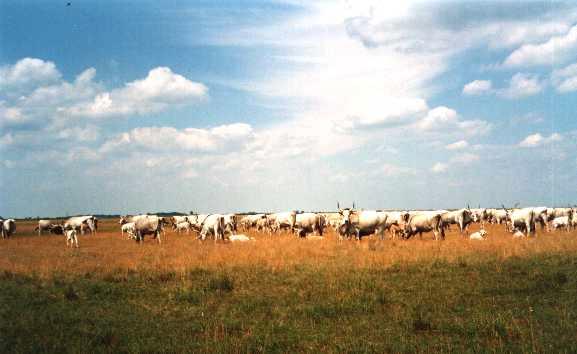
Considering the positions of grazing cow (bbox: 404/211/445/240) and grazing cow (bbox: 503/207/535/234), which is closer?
grazing cow (bbox: 404/211/445/240)

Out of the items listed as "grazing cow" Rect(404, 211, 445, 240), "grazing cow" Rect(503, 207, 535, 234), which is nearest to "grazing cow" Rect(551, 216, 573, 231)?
"grazing cow" Rect(503, 207, 535, 234)

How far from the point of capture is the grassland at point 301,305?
8.31m

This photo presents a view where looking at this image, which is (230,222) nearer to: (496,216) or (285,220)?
(285,220)

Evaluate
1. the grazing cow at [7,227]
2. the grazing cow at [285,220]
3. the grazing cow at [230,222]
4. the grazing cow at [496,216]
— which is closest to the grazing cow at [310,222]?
the grazing cow at [285,220]

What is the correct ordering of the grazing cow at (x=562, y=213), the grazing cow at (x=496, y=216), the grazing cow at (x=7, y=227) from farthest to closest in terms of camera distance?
the grazing cow at (x=496, y=216), the grazing cow at (x=7, y=227), the grazing cow at (x=562, y=213)

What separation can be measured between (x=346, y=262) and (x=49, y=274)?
1134 cm

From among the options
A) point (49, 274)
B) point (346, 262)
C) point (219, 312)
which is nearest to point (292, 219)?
point (346, 262)

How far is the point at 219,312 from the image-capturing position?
1084cm

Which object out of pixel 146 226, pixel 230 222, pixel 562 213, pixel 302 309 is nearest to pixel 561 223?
pixel 562 213

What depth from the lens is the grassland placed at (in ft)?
27.3

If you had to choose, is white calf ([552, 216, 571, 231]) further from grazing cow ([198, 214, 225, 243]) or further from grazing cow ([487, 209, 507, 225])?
grazing cow ([198, 214, 225, 243])

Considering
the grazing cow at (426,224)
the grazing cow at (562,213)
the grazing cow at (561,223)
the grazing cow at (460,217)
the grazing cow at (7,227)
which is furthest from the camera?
the grazing cow at (7,227)

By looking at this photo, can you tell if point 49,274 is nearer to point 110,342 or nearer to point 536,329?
point 110,342

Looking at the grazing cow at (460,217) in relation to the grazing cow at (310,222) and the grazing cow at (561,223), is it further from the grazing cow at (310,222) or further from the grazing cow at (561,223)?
the grazing cow at (310,222)
